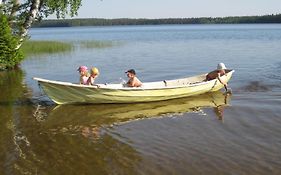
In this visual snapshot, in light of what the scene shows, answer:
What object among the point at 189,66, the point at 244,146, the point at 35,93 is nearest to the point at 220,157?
the point at 244,146

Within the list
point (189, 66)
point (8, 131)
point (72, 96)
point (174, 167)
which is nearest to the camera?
point (174, 167)

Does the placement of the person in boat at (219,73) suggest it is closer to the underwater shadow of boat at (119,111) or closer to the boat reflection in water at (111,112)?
the boat reflection in water at (111,112)

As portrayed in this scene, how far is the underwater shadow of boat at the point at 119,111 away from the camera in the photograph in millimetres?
12023

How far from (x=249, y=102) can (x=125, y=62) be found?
1598 centimetres

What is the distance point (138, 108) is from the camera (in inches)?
533

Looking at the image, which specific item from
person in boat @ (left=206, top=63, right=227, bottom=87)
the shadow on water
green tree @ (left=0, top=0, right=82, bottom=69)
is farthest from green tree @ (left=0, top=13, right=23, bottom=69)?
the shadow on water

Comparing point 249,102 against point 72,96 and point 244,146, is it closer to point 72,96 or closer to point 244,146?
point 244,146

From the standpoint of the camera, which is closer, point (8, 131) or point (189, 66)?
point (8, 131)

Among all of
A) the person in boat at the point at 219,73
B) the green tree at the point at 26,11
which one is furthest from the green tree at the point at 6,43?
the person in boat at the point at 219,73

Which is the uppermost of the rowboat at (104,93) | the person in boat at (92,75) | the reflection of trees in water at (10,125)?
the person in boat at (92,75)

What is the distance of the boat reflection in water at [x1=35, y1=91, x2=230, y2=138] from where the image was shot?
37.5 ft

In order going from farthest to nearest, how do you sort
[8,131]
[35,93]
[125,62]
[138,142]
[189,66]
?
1. [125,62]
2. [189,66]
3. [35,93]
4. [8,131]
5. [138,142]

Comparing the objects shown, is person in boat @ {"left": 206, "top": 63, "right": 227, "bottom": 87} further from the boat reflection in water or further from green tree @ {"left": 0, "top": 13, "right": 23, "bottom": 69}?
green tree @ {"left": 0, "top": 13, "right": 23, "bottom": 69}

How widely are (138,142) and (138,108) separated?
378 centimetres
